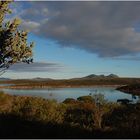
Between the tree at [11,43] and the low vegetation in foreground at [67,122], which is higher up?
the tree at [11,43]

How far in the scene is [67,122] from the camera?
832 inches

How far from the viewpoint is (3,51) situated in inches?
884

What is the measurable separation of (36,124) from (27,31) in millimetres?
6406

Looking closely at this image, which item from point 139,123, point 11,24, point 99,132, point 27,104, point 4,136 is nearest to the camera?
point 4,136

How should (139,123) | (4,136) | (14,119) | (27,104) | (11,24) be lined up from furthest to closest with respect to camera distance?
(27,104) < (11,24) < (14,119) < (139,123) < (4,136)

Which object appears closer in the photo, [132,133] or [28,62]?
[132,133]

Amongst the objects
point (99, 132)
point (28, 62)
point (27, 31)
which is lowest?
point (99, 132)

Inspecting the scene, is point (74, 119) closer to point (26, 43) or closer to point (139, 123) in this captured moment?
point (139, 123)

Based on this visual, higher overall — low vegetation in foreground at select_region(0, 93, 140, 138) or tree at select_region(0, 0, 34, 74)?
tree at select_region(0, 0, 34, 74)

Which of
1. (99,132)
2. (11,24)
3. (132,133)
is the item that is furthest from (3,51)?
(132,133)

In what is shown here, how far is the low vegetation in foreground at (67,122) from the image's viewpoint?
17.8 m

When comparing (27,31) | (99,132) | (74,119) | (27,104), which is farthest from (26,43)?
(99,132)

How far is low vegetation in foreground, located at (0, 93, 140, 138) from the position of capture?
17781 millimetres

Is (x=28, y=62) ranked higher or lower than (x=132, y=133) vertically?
higher
